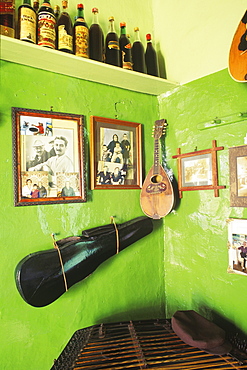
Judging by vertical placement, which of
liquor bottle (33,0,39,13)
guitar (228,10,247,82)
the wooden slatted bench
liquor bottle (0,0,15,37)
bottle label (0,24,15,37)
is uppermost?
liquor bottle (33,0,39,13)

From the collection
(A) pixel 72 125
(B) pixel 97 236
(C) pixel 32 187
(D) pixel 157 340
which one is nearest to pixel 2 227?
(C) pixel 32 187

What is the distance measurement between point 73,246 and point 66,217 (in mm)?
190

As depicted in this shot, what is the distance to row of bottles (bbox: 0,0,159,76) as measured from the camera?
1371 millimetres

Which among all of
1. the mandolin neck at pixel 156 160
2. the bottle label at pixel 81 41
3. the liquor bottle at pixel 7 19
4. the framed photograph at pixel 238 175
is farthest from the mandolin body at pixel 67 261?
the liquor bottle at pixel 7 19

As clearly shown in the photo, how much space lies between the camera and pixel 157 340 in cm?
137

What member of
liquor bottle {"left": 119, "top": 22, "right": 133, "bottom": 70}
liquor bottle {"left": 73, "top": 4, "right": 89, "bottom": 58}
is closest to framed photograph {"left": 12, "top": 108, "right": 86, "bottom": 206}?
liquor bottle {"left": 73, "top": 4, "right": 89, "bottom": 58}

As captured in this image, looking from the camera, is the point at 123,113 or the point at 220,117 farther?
the point at 123,113

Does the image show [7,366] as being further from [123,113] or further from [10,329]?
[123,113]

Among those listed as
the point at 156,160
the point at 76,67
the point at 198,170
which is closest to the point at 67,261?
the point at 156,160

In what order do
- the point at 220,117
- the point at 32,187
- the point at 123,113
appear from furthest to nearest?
the point at 123,113
the point at 220,117
the point at 32,187

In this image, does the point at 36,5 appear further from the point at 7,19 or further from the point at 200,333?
the point at 200,333

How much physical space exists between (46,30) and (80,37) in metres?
0.20

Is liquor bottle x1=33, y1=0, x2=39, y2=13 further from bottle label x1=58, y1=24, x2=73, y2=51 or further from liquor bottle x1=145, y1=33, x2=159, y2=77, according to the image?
liquor bottle x1=145, y1=33, x2=159, y2=77

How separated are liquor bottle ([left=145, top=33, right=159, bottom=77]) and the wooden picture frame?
588 millimetres
